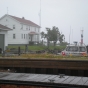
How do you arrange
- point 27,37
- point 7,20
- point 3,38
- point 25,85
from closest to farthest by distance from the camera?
point 25,85, point 3,38, point 7,20, point 27,37

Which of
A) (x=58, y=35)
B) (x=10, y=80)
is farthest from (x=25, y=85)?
(x=58, y=35)

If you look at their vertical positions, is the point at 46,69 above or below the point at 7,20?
below

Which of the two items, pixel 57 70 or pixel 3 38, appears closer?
pixel 57 70

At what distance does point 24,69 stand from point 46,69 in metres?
1.25

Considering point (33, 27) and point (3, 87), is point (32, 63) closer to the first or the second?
point (3, 87)

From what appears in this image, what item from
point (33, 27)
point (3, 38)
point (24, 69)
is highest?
point (33, 27)

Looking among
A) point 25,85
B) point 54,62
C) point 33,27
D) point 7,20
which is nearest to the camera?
point 25,85

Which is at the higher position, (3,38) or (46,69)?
(3,38)

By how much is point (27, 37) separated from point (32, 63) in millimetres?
46617

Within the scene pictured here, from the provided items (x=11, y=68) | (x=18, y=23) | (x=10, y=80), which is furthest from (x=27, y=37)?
(x=10, y=80)

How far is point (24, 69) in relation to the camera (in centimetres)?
1147

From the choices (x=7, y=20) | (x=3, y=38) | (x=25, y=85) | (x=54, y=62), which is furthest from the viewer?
(x=7, y=20)

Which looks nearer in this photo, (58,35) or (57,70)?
(57,70)

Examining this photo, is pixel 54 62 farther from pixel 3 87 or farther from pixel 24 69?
pixel 3 87
